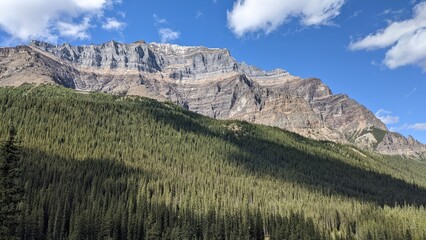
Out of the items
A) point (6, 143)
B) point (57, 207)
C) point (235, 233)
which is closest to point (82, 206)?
point (57, 207)

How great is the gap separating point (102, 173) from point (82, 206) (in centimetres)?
4547

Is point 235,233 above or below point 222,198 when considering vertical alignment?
below

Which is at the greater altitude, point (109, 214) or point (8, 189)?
point (8, 189)

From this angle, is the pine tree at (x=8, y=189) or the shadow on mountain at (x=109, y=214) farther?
the shadow on mountain at (x=109, y=214)

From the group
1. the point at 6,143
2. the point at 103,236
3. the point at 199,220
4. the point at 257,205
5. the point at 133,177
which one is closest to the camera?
the point at 6,143

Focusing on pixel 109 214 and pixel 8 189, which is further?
pixel 109 214

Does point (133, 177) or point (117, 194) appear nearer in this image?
point (117, 194)

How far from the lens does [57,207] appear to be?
13400 cm

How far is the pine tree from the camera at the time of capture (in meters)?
25.5

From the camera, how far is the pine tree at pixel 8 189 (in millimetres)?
25547

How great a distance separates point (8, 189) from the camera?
25766mm

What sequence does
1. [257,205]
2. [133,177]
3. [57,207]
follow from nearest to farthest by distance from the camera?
[57,207], [257,205], [133,177]

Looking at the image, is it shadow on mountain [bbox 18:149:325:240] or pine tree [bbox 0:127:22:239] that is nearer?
pine tree [bbox 0:127:22:239]

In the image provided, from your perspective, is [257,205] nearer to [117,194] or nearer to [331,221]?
[331,221]
